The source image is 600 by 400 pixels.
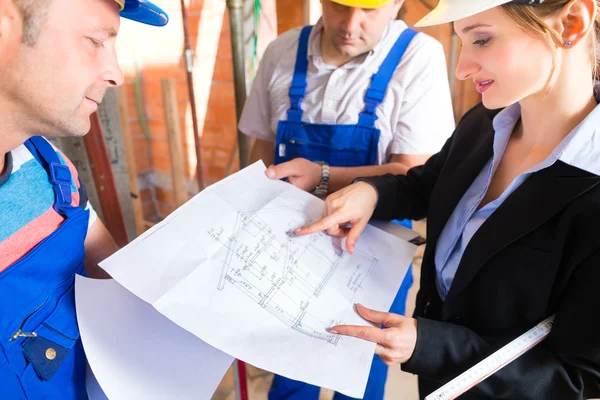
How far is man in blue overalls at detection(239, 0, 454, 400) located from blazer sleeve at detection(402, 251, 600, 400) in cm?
54

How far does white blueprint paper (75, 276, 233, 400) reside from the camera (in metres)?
0.68

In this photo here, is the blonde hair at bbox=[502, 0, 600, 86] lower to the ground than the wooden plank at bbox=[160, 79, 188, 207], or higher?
higher

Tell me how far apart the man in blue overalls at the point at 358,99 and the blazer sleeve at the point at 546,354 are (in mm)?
538

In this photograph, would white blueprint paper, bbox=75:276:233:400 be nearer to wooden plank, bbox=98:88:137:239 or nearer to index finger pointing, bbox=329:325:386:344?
index finger pointing, bbox=329:325:386:344

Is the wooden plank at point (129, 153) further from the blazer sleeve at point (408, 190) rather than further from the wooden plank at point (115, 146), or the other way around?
the blazer sleeve at point (408, 190)

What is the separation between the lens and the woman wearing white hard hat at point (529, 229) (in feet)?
2.14

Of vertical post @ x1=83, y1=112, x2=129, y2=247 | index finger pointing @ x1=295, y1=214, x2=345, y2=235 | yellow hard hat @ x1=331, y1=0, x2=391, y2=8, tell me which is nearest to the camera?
index finger pointing @ x1=295, y1=214, x2=345, y2=235

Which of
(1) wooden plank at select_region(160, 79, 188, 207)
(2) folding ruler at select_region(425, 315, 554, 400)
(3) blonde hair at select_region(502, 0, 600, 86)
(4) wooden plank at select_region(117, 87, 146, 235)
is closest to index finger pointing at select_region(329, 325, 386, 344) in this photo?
(2) folding ruler at select_region(425, 315, 554, 400)

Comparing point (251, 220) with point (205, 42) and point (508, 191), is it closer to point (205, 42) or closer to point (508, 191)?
point (508, 191)

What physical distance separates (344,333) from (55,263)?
543 millimetres

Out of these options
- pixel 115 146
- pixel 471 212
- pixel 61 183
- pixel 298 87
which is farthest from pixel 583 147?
pixel 115 146

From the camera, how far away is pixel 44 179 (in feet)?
2.51

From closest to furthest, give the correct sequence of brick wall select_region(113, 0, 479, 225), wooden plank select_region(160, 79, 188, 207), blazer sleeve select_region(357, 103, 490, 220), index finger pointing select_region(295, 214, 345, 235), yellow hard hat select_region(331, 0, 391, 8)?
index finger pointing select_region(295, 214, 345, 235) → blazer sleeve select_region(357, 103, 490, 220) → yellow hard hat select_region(331, 0, 391, 8) → wooden plank select_region(160, 79, 188, 207) → brick wall select_region(113, 0, 479, 225)

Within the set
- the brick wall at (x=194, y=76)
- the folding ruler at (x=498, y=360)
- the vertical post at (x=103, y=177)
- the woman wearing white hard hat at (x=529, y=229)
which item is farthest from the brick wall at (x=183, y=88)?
the folding ruler at (x=498, y=360)
